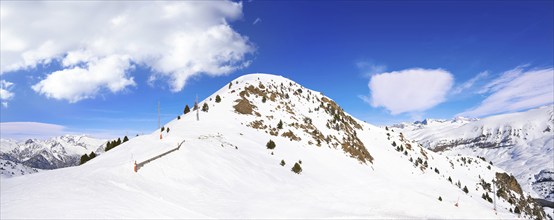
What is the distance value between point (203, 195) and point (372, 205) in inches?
503

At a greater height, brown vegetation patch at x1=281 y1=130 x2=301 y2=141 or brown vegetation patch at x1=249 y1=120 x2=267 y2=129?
brown vegetation patch at x1=249 y1=120 x2=267 y2=129

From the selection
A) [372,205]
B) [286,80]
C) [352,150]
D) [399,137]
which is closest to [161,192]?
[372,205]

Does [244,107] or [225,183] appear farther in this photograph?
[244,107]

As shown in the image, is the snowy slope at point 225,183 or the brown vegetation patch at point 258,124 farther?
the brown vegetation patch at point 258,124

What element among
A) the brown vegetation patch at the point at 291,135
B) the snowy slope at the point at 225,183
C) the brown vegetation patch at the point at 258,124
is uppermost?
the brown vegetation patch at the point at 258,124

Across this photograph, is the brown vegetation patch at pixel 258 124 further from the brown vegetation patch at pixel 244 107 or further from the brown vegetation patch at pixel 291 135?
the brown vegetation patch at pixel 291 135

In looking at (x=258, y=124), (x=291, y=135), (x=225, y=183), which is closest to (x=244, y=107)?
(x=258, y=124)

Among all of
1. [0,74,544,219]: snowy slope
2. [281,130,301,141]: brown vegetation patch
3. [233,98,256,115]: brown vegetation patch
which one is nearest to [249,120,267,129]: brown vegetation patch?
[0,74,544,219]: snowy slope

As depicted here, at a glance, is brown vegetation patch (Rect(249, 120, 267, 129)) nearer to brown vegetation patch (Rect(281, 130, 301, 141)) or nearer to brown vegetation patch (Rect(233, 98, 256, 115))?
brown vegetation patch (Rect(233, 98, 256, 115))

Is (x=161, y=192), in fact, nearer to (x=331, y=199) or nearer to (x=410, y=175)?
(x=331, y=199)

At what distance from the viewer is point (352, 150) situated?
83.7m

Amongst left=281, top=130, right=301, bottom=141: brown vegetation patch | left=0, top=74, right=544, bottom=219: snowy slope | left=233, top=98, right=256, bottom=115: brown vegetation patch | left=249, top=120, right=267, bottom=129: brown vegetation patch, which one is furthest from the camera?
left=233, top=98, right=256, bottom=115: brown vegetation patch

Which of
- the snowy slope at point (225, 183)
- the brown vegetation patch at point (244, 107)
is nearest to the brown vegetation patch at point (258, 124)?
the snowy slope at point (225, 183)

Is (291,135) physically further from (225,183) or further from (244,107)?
(225,183)
